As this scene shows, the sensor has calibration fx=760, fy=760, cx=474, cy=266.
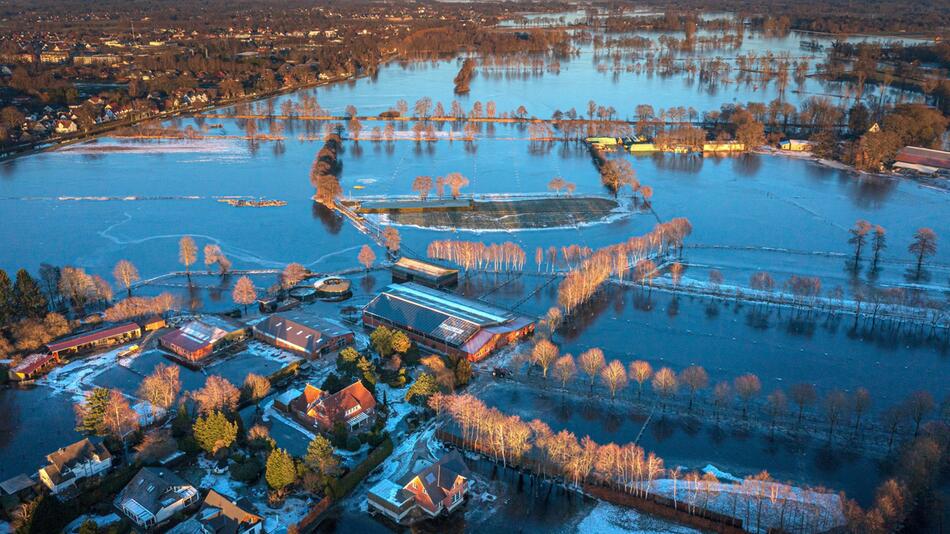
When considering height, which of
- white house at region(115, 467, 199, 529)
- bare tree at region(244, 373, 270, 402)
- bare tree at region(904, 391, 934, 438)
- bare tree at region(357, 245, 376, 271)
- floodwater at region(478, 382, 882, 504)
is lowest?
floodwater at region(478, 382, 882, 504)

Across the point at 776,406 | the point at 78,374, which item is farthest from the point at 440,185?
the point at 776,406

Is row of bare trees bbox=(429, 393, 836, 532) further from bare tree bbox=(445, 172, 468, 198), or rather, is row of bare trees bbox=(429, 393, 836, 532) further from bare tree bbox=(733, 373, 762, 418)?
bare tree bbox=(445, 172, 468, 198)

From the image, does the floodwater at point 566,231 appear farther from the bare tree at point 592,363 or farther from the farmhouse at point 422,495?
the farmhouse at point 422,495

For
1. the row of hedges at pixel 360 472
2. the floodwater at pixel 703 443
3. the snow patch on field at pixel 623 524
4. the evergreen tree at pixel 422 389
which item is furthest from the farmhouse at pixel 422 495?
the floodwater at pixel 703 443

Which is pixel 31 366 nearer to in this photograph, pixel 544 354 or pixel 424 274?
pixel 424 274

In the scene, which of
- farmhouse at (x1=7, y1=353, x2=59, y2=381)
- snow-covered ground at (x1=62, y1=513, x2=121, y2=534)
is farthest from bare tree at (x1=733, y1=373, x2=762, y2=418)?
farmhouse at (x1=7, y1=353, x2=59, y2=381)
